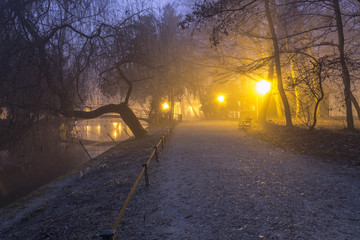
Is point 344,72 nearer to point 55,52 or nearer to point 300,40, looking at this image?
point 300,40

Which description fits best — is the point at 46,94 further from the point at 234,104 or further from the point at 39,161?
the point at 234,104

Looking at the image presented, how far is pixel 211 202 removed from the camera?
5.32m

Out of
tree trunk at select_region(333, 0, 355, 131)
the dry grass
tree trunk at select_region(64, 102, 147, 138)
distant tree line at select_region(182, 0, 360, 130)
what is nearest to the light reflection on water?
tree trunk at select_region(64, 102, 147, 138)

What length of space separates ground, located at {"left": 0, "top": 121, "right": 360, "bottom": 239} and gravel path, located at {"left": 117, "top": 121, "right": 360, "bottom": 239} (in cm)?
2

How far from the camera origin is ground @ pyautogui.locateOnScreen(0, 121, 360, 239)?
4219 millimetres

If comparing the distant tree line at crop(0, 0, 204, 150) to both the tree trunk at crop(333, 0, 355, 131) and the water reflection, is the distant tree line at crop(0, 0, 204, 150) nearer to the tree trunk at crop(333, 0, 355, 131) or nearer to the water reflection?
the water reflection

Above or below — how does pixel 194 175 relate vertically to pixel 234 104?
below

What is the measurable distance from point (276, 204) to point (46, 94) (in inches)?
271

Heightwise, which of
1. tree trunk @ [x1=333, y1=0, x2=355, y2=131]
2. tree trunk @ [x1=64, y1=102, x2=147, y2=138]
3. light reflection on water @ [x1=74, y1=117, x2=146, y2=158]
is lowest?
light reflection on water @ [x1=74, y1=117, x2=146, y2=158]

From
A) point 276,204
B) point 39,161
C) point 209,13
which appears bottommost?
point 39,161

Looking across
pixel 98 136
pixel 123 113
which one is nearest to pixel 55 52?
pixel 123 113

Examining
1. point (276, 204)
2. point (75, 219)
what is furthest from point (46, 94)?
point (276, 204)

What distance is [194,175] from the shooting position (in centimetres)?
754

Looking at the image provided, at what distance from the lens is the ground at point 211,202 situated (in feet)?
13.8
